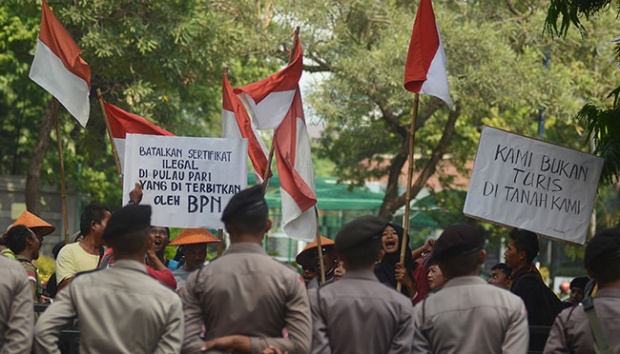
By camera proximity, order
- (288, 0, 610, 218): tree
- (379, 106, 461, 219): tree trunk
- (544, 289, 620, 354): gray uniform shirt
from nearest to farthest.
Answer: (544, 289, 620, 354): gray uniform shirt < (288, 0, 610, 218): tree < (379, 106, 461, 219): tree trunk

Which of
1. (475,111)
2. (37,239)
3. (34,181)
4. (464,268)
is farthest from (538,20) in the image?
(464,268)

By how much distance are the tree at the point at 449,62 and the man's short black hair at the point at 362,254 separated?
58.8 ft

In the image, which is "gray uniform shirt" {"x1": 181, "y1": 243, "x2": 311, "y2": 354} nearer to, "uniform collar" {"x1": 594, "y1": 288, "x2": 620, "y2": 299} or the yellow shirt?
"uniform collar" {"x1": 594, "y1": 288, "x2": 620, "y2": 299}

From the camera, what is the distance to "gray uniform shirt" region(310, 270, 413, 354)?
241 inches

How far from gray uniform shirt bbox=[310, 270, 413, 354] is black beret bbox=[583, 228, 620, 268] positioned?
0.97 metres

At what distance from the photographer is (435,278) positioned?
8.28 meters

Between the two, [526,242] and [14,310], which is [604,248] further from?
[14,310]

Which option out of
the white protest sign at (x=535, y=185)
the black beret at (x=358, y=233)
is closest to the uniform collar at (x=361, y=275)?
the black beret at (x=358, y=233)

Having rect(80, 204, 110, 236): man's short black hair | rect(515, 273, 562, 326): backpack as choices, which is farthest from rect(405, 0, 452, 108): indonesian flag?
rect(80, 204, 110, 236): man's short black hair

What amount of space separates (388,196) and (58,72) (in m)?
16.9

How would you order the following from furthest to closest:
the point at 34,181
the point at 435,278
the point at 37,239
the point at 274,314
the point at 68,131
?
the point at 68,131 < the point at 34,181 < the point at 37,239 < the point at 435,278 < the point at 274,314

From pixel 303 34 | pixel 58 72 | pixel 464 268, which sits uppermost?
pixel 303 34

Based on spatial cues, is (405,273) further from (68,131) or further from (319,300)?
(68,131)

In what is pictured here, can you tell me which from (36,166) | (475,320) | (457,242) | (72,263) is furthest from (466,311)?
(36,166)
